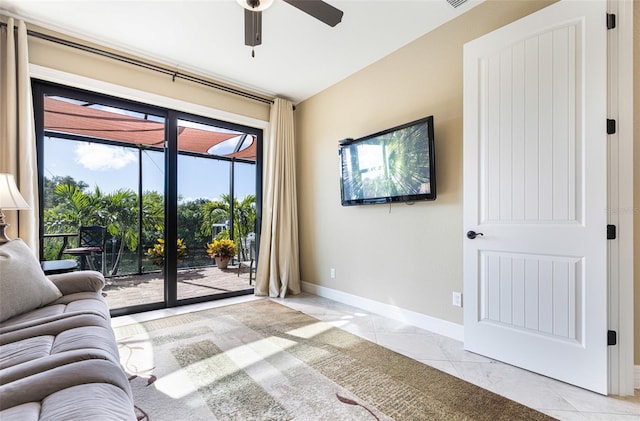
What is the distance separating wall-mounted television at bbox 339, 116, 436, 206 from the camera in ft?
8.34

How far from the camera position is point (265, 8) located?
189 cm

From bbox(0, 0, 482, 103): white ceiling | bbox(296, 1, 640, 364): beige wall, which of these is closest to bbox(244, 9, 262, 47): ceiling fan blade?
bbox(0, 0, 482, 103): white ceiling

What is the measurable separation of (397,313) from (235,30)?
3.00 m

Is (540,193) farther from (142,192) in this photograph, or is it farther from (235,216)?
(142,192)

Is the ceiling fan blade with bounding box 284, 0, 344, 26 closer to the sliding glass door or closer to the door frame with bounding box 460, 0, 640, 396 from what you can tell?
the door frame with bounding box 460, 0, 640, 396

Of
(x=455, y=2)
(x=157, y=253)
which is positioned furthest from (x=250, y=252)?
(x=455, y=2)

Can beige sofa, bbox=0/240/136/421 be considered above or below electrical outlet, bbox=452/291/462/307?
above

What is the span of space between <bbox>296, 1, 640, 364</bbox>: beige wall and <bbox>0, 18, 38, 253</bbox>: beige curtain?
2732 millimetres

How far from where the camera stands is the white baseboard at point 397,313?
2.49 meters

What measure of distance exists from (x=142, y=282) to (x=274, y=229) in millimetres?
1576

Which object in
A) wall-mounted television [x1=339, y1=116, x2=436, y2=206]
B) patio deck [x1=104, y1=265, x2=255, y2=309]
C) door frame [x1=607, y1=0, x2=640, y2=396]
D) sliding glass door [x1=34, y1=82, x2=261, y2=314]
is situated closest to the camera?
door frame [x1=607, y1=0, x2=640, y2=396]

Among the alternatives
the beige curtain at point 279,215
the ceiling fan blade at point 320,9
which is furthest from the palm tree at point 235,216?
the ceiling fan blade at point 320,9

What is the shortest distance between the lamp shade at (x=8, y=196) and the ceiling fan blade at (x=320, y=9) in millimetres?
2170

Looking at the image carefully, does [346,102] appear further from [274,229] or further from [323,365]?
[323,365]
